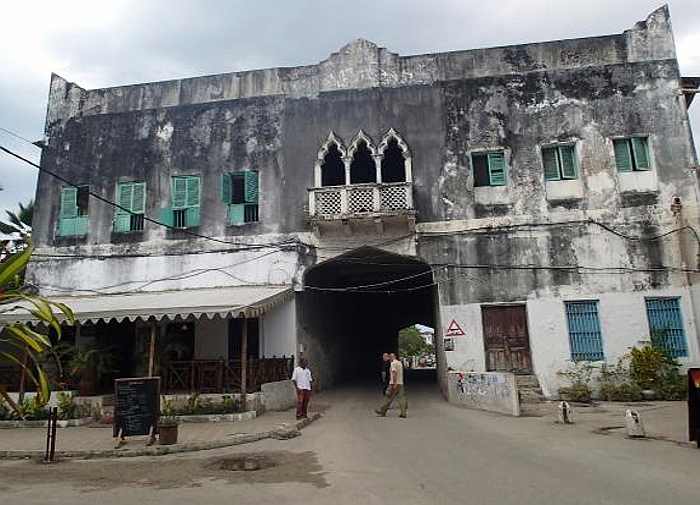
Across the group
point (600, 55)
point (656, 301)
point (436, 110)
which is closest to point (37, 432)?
point (436, 110)

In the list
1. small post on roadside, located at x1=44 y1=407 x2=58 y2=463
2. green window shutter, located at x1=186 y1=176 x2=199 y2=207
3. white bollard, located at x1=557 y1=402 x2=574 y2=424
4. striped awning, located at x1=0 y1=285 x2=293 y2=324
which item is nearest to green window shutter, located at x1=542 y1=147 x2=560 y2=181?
white bollard, located at x1=557 y1=402 x2=574 y2=424

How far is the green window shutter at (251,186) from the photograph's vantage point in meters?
16.7

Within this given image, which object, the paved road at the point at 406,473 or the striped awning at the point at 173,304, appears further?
the striped awning at the point at 173,304

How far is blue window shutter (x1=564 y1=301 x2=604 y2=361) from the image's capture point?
48.2 feet

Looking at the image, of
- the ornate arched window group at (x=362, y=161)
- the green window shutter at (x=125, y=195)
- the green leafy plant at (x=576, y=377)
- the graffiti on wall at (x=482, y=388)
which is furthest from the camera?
the green window shutter at (x=125, y=195)

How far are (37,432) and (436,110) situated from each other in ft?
45.5

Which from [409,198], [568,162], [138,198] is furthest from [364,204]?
[138,198]

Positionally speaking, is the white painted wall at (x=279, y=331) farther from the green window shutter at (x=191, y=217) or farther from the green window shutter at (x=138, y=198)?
the green window shutter at (x=138, y=198)

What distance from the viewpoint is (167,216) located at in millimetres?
16891

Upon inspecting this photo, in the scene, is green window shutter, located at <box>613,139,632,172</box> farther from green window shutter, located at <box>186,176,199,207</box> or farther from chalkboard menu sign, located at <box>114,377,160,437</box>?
chalkboard menu sign, located at <box>114,377,160,437</box>

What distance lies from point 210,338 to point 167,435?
675 centimetres

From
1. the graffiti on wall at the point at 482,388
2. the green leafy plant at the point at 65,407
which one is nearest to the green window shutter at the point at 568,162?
the graffiti on wall at the point at 482,388

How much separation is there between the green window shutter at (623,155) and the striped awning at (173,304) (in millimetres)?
10570

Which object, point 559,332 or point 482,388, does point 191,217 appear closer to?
point 482,388
